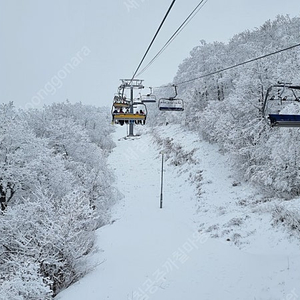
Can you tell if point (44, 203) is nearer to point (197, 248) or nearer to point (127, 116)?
point (127, 116)

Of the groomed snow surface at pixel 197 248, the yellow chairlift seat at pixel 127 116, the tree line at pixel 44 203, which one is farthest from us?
the yellow chairlift seat at pixel 127 116

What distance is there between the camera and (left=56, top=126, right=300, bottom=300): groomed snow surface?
10.1 m

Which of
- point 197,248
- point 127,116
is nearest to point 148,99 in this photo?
point 127,116

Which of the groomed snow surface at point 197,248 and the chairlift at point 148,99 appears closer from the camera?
the groomed snow surface at point 197,248

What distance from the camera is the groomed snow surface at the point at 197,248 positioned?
1009 centimetres

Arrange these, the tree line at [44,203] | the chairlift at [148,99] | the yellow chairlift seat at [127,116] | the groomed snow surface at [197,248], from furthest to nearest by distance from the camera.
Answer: the chairlift at [148,99]
the yellow chairlift seat at [127,116]
the tree line at [44,203]
the groomed snow surface at [197,248]

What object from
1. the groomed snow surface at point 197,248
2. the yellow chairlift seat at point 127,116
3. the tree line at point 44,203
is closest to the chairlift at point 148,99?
the yellow chairlift seat at point 127,116

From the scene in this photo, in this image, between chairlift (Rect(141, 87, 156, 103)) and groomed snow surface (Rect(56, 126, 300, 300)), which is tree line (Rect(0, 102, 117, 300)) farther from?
chairlift (Rect(141, 87, 156, 103))

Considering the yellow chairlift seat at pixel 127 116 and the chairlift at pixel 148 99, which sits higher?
the chairlift at pixel 148 99

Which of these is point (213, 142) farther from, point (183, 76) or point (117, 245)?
point (117, 245)

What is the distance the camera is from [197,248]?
559 inches

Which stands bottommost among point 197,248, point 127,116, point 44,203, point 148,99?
point 197,248

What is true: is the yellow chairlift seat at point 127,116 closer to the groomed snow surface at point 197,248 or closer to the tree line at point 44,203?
the tree line at point 44,203

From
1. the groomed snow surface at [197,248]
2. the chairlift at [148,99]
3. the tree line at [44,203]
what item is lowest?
the groomed snow surface at [197,248]
